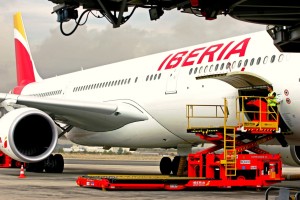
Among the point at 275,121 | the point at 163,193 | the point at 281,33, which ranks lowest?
the point at 163,193

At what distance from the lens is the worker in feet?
37.0

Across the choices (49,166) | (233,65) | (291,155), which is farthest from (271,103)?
(49,166)

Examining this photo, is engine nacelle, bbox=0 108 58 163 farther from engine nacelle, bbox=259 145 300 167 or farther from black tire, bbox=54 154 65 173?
engine nacelle, bbox=259 145 300 167

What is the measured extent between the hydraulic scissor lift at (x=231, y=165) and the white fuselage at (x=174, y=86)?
0.46m

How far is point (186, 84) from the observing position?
13836 millimetres

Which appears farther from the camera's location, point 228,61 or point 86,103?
point 86,103

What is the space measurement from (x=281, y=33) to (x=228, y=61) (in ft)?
14.6

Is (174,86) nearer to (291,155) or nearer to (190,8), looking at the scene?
(291,155)

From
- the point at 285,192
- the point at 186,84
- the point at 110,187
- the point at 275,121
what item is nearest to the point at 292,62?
the point at 275,121

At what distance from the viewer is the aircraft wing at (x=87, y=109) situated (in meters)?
15.6

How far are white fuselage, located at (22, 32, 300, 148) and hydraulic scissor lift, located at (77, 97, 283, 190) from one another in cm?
46

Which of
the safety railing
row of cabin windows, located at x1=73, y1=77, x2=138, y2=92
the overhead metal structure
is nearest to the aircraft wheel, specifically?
row of cabin windows, located at x1=73, y1=77, x2=138, y2=92

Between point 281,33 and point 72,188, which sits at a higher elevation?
point 281,33

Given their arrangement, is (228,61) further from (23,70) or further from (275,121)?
(23,70)
